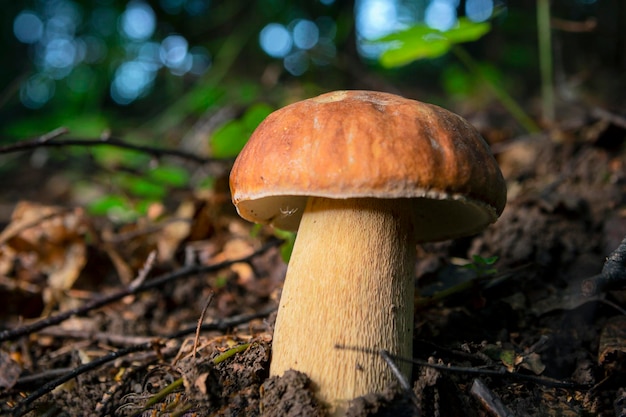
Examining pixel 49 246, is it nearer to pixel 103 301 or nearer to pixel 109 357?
pixel 103 301

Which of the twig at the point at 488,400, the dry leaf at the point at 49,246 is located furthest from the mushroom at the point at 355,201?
the dry leaf at the point at 49,246

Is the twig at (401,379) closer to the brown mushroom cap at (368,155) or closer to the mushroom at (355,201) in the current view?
the mushroom at (355,201)

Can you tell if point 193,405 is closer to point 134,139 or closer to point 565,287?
point 565,287

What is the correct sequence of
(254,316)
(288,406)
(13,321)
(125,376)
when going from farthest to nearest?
(13,321), (254,316), (125,376), (288,406)

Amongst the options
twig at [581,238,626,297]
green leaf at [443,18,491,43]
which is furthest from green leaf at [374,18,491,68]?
twig at [581,238,626,297]

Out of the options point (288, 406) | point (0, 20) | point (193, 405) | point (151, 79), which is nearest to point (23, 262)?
point (193, 405)

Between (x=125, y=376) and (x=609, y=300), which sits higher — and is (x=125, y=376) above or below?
below

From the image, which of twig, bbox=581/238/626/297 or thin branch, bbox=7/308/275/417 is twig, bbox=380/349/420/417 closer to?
thin branch, bbox=7/308/275/417

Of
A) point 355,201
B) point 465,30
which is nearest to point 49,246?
point 355,201
